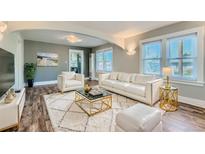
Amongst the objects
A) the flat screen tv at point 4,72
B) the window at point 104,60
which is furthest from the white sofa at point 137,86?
the flat screen tv at point 4,72

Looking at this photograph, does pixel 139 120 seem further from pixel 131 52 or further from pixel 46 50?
pixel 46 50

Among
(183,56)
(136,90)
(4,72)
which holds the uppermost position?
(183,56)

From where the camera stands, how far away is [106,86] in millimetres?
4879

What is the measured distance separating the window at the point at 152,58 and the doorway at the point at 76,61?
4.85 meters

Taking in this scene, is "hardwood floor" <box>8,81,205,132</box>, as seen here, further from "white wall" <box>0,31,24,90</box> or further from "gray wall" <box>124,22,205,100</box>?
"white wall" <box>0,31,24,90</box>

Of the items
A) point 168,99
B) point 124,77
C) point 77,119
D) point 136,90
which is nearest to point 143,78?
point 136,90

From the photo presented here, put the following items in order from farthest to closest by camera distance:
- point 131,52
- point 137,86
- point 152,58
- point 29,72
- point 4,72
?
point 29,72 → point 131,52 → point 152,58 → point 137,86 → point 4,72

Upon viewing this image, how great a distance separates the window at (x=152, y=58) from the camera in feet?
13.8

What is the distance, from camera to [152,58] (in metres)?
4.37

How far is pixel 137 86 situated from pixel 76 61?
566 cm

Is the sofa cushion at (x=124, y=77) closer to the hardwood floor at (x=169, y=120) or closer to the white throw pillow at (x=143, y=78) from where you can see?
the white throw pillow at (x=143, y=78)

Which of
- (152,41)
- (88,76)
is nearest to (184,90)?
(152,41)

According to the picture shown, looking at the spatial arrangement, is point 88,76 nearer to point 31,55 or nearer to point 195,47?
point 31,55
